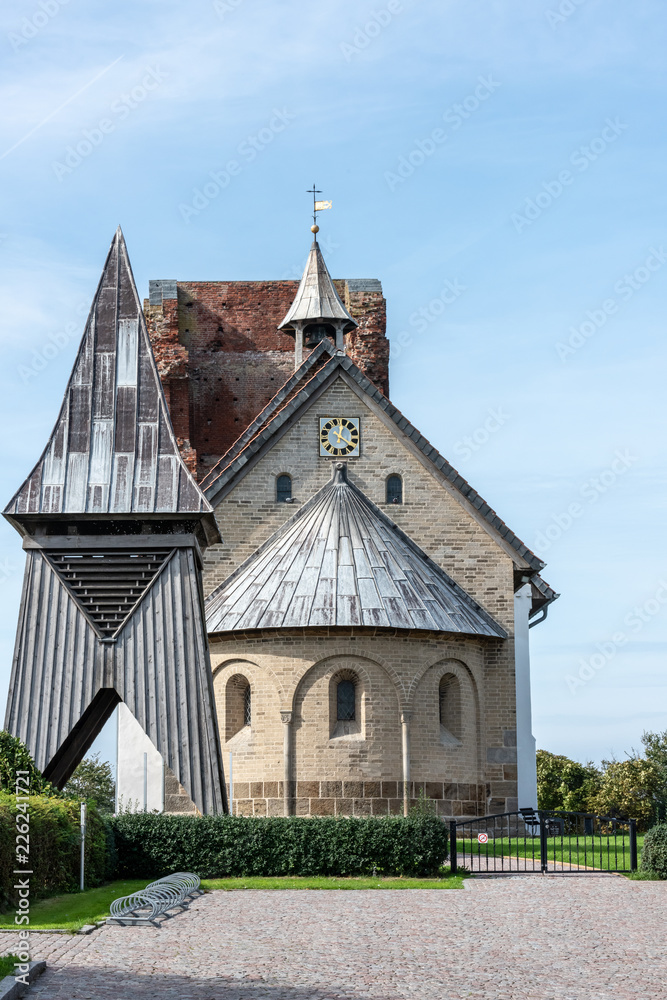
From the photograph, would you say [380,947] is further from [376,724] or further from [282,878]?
[376,724]

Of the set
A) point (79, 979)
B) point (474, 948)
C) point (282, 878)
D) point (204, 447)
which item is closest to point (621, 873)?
point (282, 878)

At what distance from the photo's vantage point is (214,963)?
12969 mm

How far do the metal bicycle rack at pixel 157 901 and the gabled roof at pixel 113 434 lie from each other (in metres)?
7.03

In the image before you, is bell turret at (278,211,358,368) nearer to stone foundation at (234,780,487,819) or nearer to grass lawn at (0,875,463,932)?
stone foundation at (234,780,487,819)

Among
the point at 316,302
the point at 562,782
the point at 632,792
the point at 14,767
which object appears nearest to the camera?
the point at 14,767

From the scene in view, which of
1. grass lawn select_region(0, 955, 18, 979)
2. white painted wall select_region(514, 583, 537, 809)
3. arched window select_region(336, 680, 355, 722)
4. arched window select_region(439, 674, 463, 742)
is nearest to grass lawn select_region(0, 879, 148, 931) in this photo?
grass lawn select_region(0, 955, 18, 979)

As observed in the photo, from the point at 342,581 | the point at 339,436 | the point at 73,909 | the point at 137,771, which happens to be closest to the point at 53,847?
the point at 73,909

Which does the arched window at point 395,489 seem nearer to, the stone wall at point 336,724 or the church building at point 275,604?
the church building at point 275,604

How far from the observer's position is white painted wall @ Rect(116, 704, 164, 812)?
31.4 metres

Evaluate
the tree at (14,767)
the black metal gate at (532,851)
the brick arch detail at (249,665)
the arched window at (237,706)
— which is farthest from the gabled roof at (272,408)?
the tree at (14,767)

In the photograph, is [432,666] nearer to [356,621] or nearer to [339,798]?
[356,621]

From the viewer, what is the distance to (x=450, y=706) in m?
31.1

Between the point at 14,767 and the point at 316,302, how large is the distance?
2394 cm

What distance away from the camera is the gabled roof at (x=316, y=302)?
41.2 m
